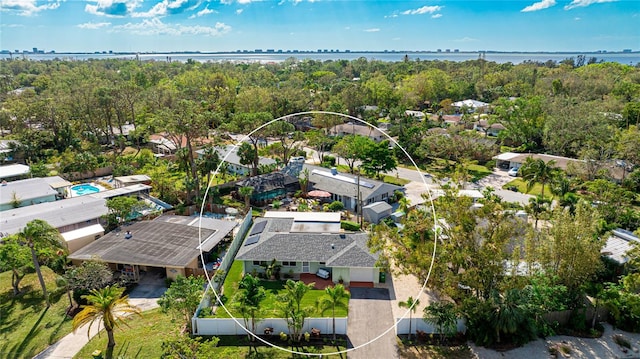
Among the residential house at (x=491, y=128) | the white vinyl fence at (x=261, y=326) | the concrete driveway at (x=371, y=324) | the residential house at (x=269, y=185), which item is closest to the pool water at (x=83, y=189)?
the residential house at (x=269, y=185)

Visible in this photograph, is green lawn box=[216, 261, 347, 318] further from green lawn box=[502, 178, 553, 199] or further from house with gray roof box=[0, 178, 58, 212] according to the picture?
green lawn box=[502, 178, 553, 199]

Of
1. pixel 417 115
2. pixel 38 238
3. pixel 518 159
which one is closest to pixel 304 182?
pixel 38 238

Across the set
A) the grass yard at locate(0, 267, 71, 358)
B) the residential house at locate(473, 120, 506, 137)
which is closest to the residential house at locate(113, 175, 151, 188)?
the grass yard at locate(0, 267, 71, 358)

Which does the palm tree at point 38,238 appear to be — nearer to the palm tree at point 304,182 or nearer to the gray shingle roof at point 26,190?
the gray shingle roof at point 26,190

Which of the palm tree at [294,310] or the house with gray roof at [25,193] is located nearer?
the palm tree at [294,310]

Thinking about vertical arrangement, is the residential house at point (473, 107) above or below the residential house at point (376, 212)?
above

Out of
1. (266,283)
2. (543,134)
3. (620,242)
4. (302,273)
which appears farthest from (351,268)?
(543,134)

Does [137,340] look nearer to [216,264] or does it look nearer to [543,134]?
[216,264]
